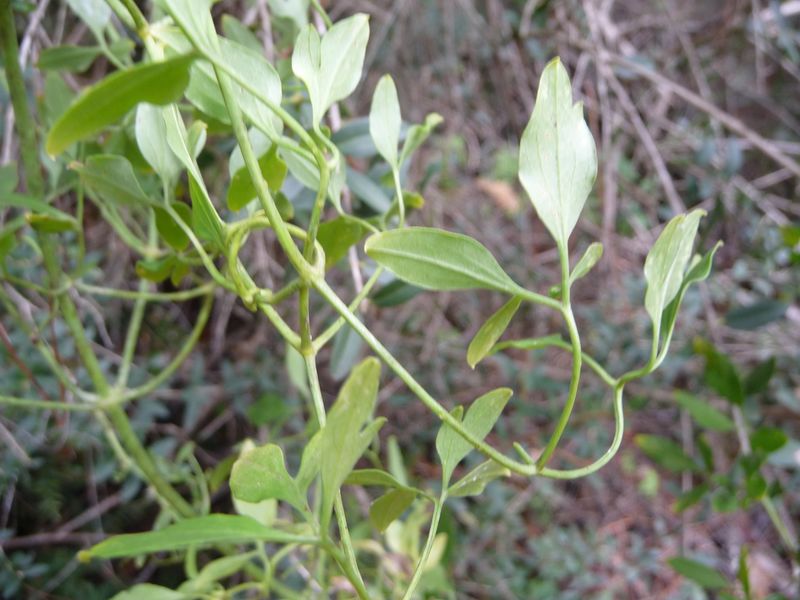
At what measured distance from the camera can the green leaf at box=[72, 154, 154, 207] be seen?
289mm

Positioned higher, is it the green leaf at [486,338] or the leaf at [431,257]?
the leaf at [431,257]

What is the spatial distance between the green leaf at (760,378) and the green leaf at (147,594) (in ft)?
2.19

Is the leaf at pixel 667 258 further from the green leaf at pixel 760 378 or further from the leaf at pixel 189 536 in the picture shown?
the green leaf at pixel 760 378

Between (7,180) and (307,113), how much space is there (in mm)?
201

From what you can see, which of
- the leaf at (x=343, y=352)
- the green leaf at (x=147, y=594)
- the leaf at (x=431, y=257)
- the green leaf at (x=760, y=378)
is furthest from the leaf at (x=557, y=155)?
the green leaf at (x=760, y=378)

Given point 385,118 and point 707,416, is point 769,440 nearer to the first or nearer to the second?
point 707,416

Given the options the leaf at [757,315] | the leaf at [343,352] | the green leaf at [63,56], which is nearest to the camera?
the green leaf at [63,56]

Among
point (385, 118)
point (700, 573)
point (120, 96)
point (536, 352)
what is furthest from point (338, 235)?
point (536, 352)

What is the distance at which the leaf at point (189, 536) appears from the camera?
0.59 ft

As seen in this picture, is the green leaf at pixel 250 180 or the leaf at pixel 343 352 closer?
the green leaf at pixel 250 180

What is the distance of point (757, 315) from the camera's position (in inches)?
32.4

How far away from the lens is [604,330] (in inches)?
45.3

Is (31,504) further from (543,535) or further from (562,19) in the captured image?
Answer: (562,19)

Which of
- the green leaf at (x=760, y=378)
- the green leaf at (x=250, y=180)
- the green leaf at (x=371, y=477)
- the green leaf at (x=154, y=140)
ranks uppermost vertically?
the green leaf at (x=154, y=140)
